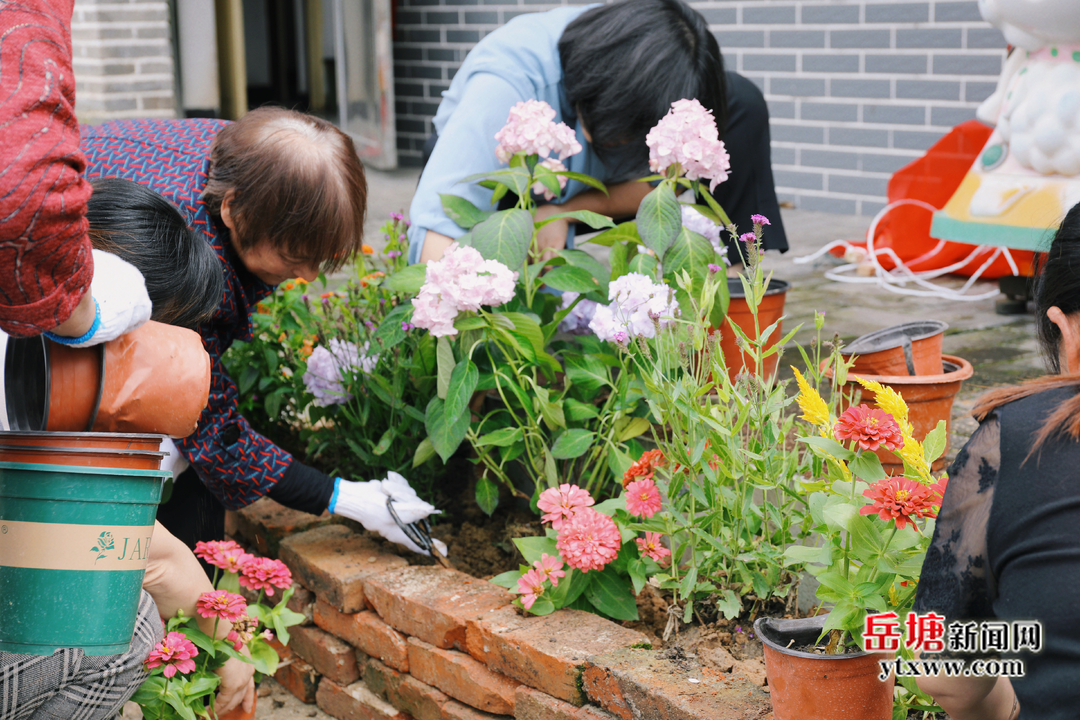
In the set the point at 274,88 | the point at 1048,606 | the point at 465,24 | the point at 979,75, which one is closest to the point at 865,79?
the point at 979,75

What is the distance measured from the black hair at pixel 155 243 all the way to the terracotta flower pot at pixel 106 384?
0.73 feet

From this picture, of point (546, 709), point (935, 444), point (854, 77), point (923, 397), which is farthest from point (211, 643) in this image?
point (854, 77)

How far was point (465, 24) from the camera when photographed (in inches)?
265

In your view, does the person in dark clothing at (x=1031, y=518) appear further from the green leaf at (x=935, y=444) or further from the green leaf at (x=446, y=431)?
the green leaf at (x=446, y=431)

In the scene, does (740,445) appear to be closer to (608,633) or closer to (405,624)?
(608,633)

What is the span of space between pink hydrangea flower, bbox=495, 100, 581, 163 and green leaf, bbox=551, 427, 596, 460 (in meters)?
0.50

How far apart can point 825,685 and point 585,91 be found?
1.30 m

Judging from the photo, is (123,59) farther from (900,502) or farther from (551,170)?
(900,502)

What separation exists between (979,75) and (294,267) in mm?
3573

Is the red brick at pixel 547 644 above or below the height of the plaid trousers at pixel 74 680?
below

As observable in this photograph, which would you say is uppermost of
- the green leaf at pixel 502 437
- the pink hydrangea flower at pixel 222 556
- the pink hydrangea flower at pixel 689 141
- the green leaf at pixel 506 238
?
the pink hydrangea flower at pixel 689 141

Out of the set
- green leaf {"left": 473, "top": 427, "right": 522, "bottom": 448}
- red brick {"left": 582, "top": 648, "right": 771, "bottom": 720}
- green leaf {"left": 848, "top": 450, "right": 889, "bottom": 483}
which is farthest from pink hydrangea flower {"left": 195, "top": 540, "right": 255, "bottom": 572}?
green leaf {"left": 848, "top": 450, "right": 889, "bottom": 483}

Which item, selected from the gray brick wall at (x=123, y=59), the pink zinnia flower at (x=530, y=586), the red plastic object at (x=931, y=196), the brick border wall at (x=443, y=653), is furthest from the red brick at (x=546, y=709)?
the gray brick wall at (x=123, y=59)

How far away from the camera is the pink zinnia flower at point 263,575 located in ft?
5.08
